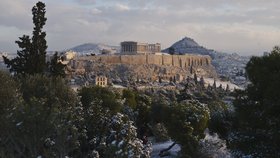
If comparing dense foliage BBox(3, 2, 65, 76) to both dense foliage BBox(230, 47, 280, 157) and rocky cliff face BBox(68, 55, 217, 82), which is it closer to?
dense foliage BBox(230, 47, 280, 157)

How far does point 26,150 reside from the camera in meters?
17.0

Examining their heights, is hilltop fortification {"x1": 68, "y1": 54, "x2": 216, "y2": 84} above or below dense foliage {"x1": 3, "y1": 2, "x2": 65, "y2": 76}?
below

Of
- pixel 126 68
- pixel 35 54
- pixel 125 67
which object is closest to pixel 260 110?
pixel 35 54

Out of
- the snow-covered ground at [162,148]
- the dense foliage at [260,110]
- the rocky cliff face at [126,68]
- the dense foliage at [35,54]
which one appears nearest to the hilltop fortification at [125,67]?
the rocky cliff face at [126,68]

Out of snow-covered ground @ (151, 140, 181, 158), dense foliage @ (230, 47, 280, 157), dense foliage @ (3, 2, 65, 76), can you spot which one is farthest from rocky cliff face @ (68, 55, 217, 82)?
dense foliage @ (230, 47, 280, 157)

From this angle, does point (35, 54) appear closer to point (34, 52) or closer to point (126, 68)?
point (34, 52)

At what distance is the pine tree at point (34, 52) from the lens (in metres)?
31.5

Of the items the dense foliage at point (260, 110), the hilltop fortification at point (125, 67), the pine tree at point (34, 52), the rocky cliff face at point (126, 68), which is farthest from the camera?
the hilltop fortification at point (125, 67)

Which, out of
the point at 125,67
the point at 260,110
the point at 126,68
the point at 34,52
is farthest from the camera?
the point at 125,67

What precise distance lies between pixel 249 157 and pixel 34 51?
18166 millimetres

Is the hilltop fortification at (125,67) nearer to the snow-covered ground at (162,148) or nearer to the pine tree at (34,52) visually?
the snow-covered ground at (162,148)

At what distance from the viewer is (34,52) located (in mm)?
31578

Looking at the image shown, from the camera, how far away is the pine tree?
3145 cm

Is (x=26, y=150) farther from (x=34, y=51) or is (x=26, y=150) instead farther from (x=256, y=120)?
(x=34, y=51)
